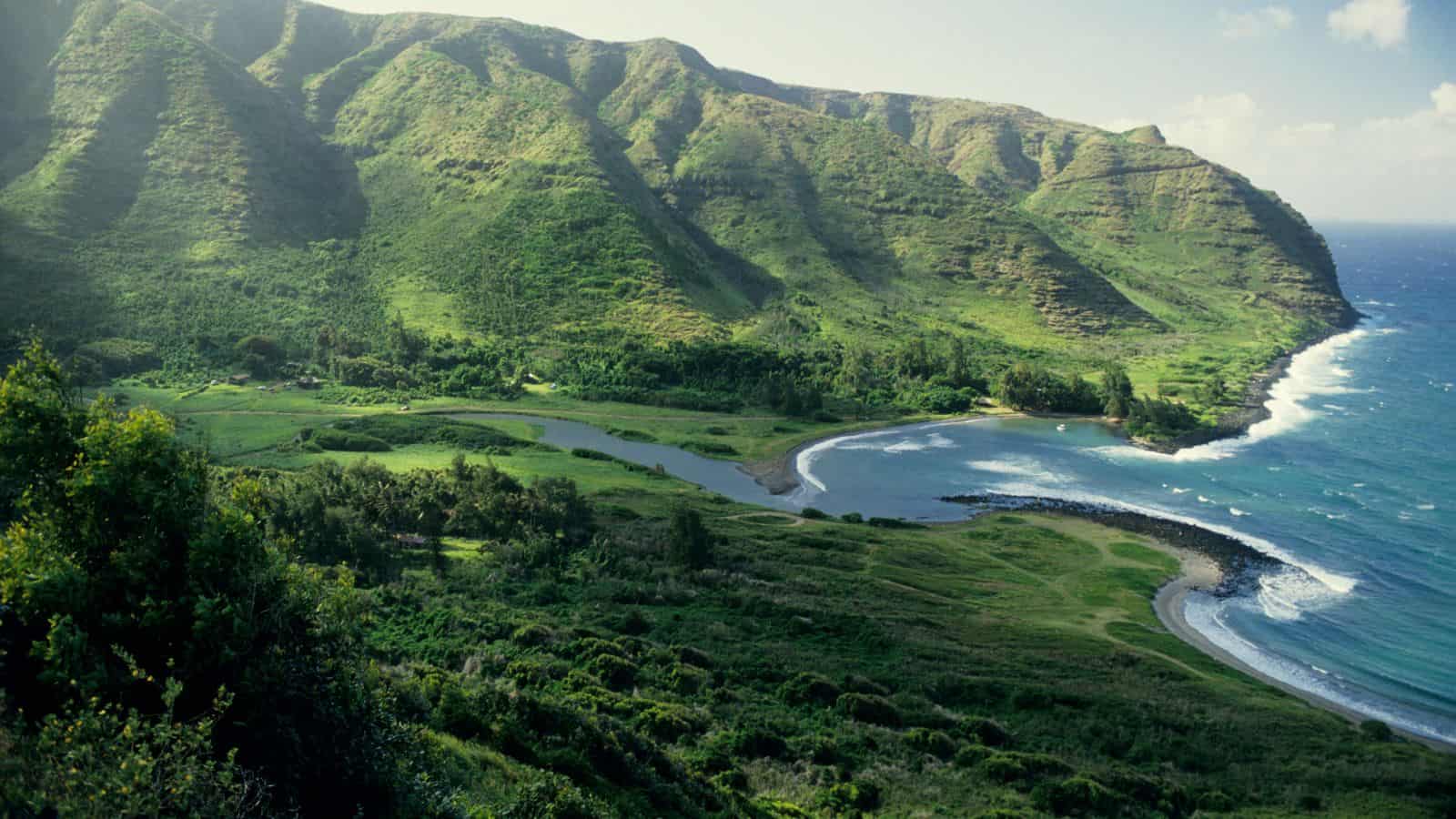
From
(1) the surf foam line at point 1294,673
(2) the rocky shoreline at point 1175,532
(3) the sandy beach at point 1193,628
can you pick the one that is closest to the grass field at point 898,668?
(3) the sandy beach at point 1193,628

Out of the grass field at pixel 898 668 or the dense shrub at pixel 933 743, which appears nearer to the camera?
the grass field at pixel 898 668

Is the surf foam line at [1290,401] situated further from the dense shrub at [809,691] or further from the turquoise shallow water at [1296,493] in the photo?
the dense shrub at [809,691]

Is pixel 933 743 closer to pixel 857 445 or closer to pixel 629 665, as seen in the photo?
pixel 629 665

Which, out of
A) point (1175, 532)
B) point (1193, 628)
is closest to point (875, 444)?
point (1175, 532)

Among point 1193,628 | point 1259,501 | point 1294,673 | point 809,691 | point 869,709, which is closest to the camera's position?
point 869,709

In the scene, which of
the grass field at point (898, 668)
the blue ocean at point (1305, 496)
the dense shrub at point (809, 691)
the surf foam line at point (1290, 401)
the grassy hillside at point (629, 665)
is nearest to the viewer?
the grassy hillside at point (629, 665)

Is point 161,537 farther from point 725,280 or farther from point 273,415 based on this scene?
point 725,280
